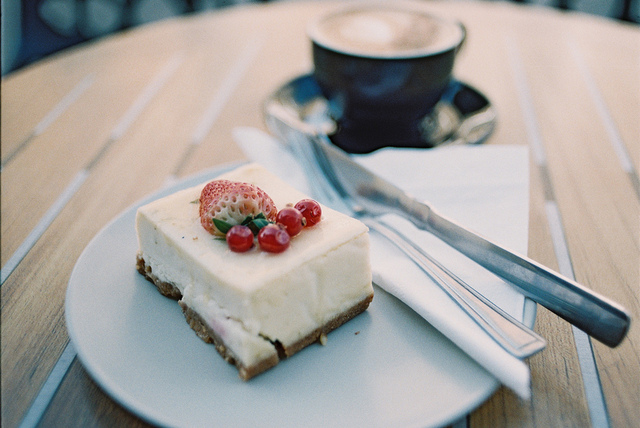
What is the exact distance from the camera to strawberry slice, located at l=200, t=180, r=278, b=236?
770 mm

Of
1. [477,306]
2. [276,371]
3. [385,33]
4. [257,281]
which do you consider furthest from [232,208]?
[385,33]

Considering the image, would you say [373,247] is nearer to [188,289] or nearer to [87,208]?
[188,289]

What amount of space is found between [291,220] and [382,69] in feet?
1.74

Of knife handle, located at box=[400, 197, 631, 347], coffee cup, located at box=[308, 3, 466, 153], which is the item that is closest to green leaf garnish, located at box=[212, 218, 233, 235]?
knife handle, located at box=[400, 197, 631, 347]

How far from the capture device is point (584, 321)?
2.25 feet

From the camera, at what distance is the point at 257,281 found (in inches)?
27.0

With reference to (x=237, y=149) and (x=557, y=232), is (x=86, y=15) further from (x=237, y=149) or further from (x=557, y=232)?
(x=557, y=232)

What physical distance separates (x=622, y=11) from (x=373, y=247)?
9.88 feet

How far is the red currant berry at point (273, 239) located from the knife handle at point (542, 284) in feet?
0.97

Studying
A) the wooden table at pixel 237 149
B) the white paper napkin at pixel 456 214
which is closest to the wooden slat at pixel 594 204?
the wooden table at pixel 237 149

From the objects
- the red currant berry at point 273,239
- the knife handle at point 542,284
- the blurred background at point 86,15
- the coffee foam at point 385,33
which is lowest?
the blurred background at point 86,15

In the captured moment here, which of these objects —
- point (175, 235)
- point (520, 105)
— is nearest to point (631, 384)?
point (175, 235)

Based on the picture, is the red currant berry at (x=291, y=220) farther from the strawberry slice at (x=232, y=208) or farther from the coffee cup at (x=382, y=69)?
the coffee cup at (x=382, y=69)

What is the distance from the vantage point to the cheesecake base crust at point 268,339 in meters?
0.69
